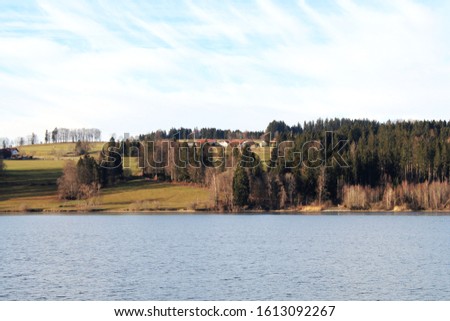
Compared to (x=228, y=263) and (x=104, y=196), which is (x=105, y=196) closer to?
(x=104, y=196)

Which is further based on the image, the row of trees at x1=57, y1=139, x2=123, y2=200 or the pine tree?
the row of trees at x1=57, y1=139, x2=123, y2=200

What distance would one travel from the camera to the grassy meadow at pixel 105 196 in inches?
5113

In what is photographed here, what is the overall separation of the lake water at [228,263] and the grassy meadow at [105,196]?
38625 millimetres

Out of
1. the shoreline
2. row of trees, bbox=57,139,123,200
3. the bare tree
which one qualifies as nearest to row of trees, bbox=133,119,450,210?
the shoreline

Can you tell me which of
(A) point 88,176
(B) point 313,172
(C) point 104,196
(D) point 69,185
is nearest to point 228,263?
(B) point 313,172

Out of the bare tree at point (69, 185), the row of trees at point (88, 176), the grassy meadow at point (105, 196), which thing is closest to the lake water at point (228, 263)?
the grassy meadow at point (105, 196)

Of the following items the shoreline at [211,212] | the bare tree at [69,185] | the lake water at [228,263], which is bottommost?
the shoreline at [211,212]

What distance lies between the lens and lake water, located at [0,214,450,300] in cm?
3903

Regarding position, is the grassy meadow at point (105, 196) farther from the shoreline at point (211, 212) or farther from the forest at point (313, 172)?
the forest at point (313, 172)

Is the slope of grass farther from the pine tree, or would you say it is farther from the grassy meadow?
the pine tree

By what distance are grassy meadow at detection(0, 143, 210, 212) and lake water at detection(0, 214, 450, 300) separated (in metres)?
38.6

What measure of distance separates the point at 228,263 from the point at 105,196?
9240 cm

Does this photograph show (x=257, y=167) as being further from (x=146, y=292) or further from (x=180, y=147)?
(x=146, y=292)

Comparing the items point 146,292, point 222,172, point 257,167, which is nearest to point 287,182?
point 257,167
